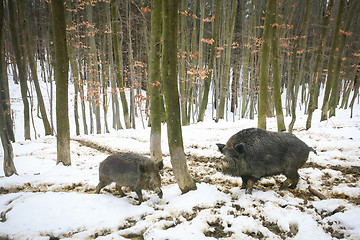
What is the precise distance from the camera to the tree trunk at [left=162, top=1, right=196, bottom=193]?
4.38 m

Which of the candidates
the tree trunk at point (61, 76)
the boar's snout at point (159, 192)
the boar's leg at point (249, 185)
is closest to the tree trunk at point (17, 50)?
the tree trunk at point (61, 76)

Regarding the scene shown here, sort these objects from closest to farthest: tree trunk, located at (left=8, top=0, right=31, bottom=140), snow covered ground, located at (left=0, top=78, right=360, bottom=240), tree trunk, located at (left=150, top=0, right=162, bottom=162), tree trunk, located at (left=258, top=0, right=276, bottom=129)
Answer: snow covered ground, located at (left=0, top=78, right=360, bottom=240), tree trunk, located at (left=150, top=0, right=162, bottom=162), tree trunk, located at (left=258, top=0, right=276, bottom=129), tree trunk, located at (left=8, top=0, right=31, bottom=140)

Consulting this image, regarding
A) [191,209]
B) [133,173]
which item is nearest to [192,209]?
[191,209]

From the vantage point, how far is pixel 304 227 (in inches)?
128

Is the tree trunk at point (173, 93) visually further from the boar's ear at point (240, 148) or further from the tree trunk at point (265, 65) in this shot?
the tree trunk at point (265, 65)

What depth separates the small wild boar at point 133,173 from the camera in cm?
446

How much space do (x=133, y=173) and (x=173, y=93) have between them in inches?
77.5

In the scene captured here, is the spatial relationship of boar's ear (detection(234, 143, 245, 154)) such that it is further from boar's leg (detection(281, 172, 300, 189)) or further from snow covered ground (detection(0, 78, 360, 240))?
boar's leg (detection(281, 172, 300, 189))

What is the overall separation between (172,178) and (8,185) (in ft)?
14.3

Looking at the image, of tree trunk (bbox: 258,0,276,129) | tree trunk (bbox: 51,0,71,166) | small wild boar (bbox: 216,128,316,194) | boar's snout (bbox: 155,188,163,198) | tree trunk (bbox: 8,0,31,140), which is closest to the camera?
boar's snout (bbox: 155,188,163,198)

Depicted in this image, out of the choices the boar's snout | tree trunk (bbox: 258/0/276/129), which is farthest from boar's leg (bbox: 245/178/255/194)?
tree trunk (bbox: 258/0/276/129)

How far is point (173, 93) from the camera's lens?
14.7 feet

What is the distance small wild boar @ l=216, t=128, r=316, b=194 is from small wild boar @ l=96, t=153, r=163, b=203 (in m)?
1.47

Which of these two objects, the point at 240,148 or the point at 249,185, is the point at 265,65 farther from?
the point at 249,185
